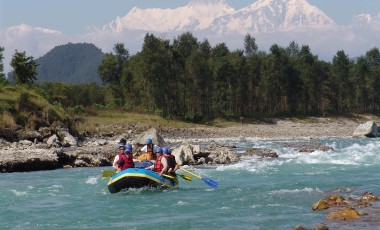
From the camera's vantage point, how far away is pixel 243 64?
8406 cm

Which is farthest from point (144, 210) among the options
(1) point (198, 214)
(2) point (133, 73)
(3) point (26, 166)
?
(2) point (133, 73)

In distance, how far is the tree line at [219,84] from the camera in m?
73.9

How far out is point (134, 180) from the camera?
20.7 meters

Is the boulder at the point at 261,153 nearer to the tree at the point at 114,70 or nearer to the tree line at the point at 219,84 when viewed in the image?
the tree line at the point at 219,84

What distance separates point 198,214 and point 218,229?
6.76 ft

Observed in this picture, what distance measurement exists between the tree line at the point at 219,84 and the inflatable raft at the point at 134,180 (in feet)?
142

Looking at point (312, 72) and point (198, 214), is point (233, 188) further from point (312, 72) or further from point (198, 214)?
point (312, 72)

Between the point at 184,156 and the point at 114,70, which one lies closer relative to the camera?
the point at 184,156

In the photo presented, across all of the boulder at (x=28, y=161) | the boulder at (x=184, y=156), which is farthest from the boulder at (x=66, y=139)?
the boulder at (x=184, y=156)

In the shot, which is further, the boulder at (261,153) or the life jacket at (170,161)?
the boulder at (261,153)

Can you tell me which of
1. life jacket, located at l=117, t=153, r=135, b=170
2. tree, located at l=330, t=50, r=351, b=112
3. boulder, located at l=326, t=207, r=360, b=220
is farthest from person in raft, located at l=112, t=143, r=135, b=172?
tree, located at l=330, t=50, r=351, b=112

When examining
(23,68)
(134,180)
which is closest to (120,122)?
(23,68)

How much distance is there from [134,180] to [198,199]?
2629 millimetres

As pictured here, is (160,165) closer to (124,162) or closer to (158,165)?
(158,165)
